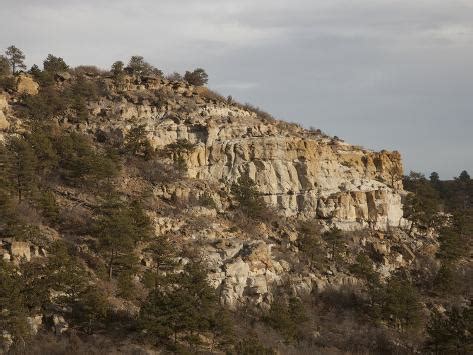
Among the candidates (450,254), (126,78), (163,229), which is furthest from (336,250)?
(126,78)

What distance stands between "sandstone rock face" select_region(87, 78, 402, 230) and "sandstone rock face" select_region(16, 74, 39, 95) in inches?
269

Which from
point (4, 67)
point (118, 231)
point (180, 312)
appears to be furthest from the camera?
point (4, 67)

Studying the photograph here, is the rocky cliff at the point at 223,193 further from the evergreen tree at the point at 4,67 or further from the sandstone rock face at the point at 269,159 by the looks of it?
the evergreen tree at the point at 4,67

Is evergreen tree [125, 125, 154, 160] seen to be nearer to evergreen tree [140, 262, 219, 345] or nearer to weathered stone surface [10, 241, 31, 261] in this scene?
weathered stone surface [10, 241, 31, 261]

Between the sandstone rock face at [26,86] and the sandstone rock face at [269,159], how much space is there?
6.83 meters

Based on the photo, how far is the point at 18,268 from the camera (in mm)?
32812

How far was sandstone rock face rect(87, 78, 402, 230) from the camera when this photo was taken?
59000mm

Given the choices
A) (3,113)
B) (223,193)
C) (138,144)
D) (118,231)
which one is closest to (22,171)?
(118,231)

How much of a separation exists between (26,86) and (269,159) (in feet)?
92.3

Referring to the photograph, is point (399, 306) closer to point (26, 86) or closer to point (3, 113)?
point (3, 113)

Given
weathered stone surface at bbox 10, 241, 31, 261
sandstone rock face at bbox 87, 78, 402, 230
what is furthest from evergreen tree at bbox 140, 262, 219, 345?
sandstone rock face at bbox 87, 78, 402, 230

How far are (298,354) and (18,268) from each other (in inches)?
729

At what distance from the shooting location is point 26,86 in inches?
2370

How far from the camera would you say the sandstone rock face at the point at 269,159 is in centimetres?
5900
